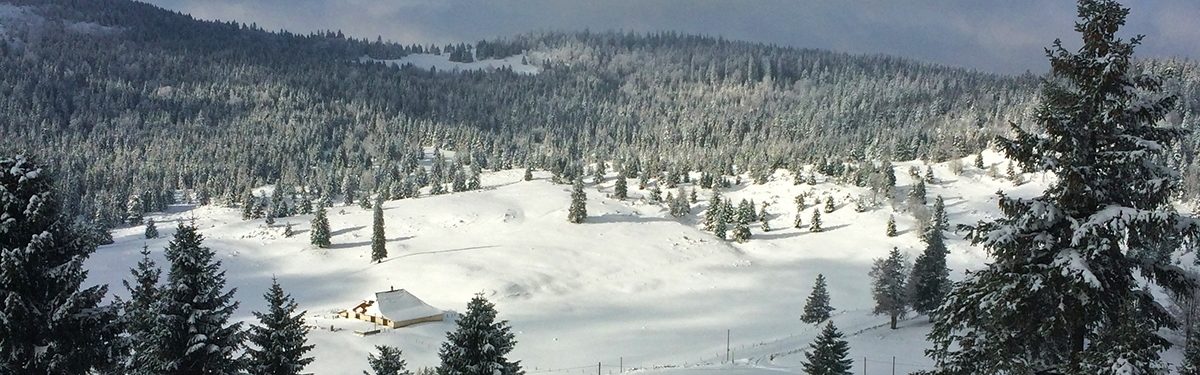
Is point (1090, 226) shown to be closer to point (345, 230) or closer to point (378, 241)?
point (378, 241)

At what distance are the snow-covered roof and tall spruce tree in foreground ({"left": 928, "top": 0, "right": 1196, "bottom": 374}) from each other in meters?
58.5

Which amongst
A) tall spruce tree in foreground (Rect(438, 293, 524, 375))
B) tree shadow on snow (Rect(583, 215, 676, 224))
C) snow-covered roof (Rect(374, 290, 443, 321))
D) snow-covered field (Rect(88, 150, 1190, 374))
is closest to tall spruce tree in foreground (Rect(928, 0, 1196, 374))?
tall spruce tree in foreground (Rect(438, 293, 524, 375))

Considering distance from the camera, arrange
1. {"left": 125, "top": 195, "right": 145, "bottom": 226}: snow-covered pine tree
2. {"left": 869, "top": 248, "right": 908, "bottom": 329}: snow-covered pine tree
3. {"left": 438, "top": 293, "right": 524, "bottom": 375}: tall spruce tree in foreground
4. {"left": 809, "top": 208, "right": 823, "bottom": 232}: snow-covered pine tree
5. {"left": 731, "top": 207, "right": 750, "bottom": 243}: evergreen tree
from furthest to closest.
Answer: {"left": 125, "top": 195, "right": 145, "bottom": 226}: snow-covered pine tree → {"left": 809, "top": 208, "right": 823, "bottom": 232}: snow-covered pine tree → {"left": 731, "top": 207, "right": 750, "bottom": 243}: evergreen tree → {"left": 869, "top": 248, "right": 908, "bottom": 329}: snow-covered pine tree → {"left": 438, "top": 293, "right": 524, "bottom": 375}: tall spruce tree in foreground

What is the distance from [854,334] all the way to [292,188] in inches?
5302

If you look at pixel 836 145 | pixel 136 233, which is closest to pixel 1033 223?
pixel 136 233

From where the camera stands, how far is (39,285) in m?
13.2

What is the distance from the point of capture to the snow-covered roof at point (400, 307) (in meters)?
63.8

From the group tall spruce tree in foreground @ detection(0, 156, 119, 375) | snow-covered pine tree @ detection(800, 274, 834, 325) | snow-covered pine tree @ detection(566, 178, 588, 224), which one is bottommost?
snow-covered pine tree @ detection(800, 274, 834, 325)

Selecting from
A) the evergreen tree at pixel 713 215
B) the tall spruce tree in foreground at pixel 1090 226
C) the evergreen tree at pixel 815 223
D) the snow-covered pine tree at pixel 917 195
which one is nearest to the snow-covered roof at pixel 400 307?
the evergreen tree at pixel 713 215

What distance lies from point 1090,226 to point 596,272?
79730 mm

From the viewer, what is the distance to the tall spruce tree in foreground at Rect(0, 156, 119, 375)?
1271 cm

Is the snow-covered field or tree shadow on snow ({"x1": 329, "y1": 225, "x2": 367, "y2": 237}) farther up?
tree shadow on snow ({"x1": 329, "y1": 225, "x2": 367, "y2": 237})

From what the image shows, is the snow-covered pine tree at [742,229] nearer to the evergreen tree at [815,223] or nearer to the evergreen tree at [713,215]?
the evergreen tree at [713,215]

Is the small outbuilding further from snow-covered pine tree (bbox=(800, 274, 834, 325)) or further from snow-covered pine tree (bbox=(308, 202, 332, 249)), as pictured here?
snow-covered pine tree (bbox=(800, 274, 834, 325))
